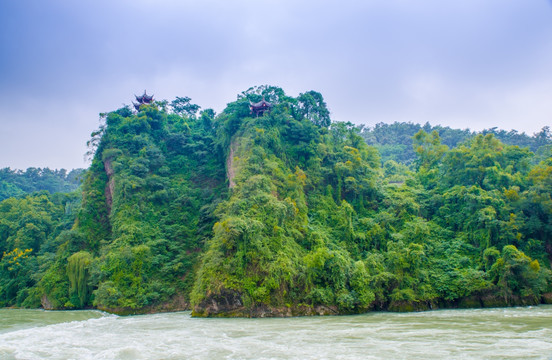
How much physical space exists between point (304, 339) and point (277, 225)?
8.83m

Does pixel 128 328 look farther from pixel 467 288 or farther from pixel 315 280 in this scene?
pixel 467 288

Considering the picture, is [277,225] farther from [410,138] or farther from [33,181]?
[33,181]

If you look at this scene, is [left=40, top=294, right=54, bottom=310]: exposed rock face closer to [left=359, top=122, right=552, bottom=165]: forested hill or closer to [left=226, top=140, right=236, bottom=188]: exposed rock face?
[left=226, top=140, right=236, bottom=188]: exposed rock face

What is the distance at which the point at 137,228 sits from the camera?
2250 cm

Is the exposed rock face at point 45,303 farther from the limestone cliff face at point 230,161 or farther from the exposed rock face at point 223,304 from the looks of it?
the limestone cliff face at point 230,161

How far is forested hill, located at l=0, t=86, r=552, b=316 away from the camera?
1745 centimetres

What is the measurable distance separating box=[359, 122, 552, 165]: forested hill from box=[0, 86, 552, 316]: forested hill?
2304cm

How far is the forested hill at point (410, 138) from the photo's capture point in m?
49.8

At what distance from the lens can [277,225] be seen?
18984 millimetres

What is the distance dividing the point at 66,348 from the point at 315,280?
10.8 meters

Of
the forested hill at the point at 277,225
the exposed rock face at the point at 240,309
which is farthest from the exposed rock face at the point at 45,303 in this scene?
the exposed rock face at the point at 240,309

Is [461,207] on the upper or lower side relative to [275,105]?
lower

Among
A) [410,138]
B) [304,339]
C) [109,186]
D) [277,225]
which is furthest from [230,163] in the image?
[410,138]

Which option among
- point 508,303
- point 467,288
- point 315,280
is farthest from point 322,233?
point 508,303
